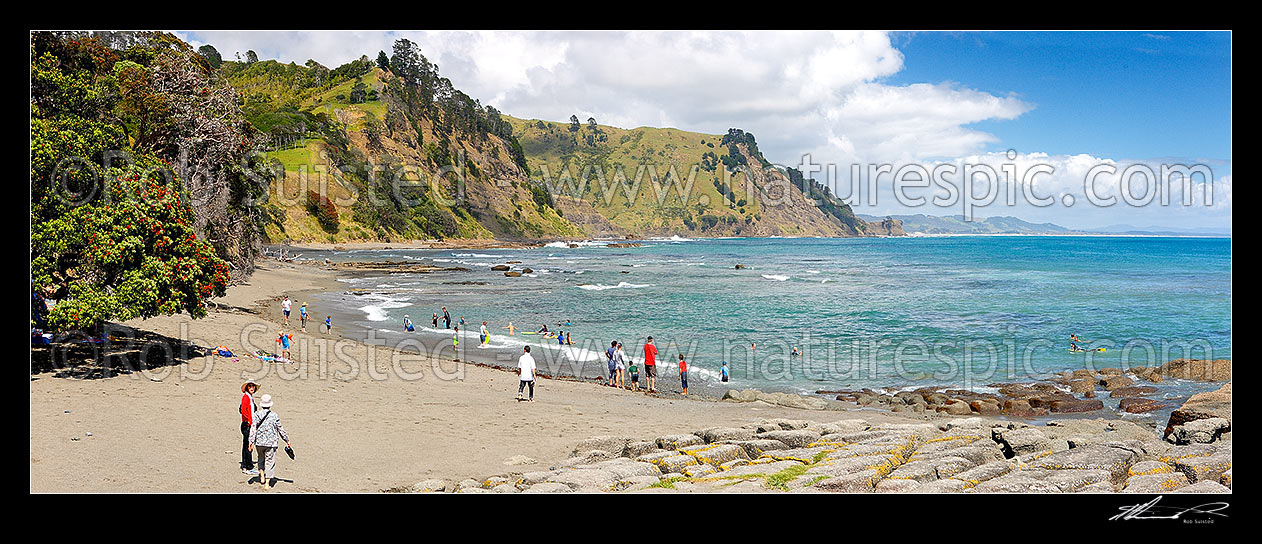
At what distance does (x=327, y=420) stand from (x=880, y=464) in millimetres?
10604

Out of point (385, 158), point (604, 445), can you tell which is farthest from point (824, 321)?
point (385, 158)

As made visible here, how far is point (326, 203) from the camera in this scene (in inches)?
3844

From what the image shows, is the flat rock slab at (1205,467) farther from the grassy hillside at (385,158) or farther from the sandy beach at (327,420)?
the grassy hillside at (385,158)

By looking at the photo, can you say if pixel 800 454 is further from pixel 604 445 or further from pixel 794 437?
pixel 604 445

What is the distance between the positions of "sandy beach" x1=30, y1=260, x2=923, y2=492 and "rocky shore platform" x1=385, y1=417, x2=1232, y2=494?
1.24 m

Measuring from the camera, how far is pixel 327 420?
13695 mm

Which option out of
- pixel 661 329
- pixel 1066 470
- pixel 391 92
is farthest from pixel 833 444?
pixel 391 92

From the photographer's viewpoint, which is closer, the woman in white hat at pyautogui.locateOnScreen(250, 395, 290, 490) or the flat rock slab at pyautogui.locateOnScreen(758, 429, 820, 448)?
the woman in white hat at pyautogui.locateOnScreen(250, 395, 290, 490)

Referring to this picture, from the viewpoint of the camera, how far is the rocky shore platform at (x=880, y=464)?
829cm

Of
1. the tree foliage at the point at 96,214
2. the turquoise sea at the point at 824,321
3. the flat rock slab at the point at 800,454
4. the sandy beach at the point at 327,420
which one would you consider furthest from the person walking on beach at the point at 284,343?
the flat rock slab at the point at 800,454

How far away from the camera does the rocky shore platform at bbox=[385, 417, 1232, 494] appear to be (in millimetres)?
8289

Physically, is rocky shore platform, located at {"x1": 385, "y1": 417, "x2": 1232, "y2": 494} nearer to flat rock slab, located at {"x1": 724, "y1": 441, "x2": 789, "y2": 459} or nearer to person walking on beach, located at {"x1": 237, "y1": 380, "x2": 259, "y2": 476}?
flat rock slab, located at {"x1": 724, "y1": 441, "x2": 789, "y2": 459}

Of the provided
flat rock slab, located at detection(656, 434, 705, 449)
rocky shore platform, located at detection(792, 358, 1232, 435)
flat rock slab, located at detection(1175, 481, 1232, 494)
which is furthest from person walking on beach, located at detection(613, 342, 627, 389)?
flat rock slab, located at detection(1175, 481, 1232, 494)

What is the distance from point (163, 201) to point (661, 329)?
22205mm
